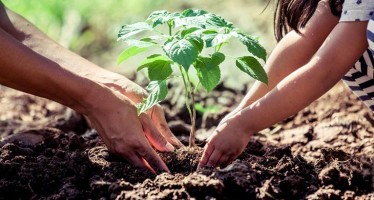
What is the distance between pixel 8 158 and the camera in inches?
108

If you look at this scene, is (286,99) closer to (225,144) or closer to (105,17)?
(225,144)

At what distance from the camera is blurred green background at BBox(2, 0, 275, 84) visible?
Result: 16.5 ft

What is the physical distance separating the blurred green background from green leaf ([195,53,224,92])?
7.23 ft

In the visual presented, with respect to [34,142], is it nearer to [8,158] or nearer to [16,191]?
[8,158]

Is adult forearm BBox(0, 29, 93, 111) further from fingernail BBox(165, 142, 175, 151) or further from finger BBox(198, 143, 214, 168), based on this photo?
finger BBox(198, 143, 214, 168)

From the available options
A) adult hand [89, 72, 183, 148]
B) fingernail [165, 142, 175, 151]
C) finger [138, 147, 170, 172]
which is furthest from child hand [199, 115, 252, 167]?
adult hand [89, 72, 183, 148]

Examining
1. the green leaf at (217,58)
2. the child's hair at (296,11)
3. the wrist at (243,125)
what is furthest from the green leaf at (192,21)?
the child's hair at (296,11)

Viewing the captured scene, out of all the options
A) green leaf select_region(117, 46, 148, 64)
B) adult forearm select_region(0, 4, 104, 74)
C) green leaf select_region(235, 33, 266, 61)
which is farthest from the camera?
adult forearm select_region(0, 4, 104, 74)

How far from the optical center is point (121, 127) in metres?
2.61

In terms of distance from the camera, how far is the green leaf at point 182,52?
91.9 inches

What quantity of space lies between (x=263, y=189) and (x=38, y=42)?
4.09 feet

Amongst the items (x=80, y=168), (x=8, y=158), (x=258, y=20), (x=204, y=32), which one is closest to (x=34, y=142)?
(x=8, y=158)

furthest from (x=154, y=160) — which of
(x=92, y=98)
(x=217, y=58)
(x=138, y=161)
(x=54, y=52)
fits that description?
(x=54, y=52)

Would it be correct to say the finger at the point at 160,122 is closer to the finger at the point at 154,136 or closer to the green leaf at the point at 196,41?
the finger at the point at 154,136
